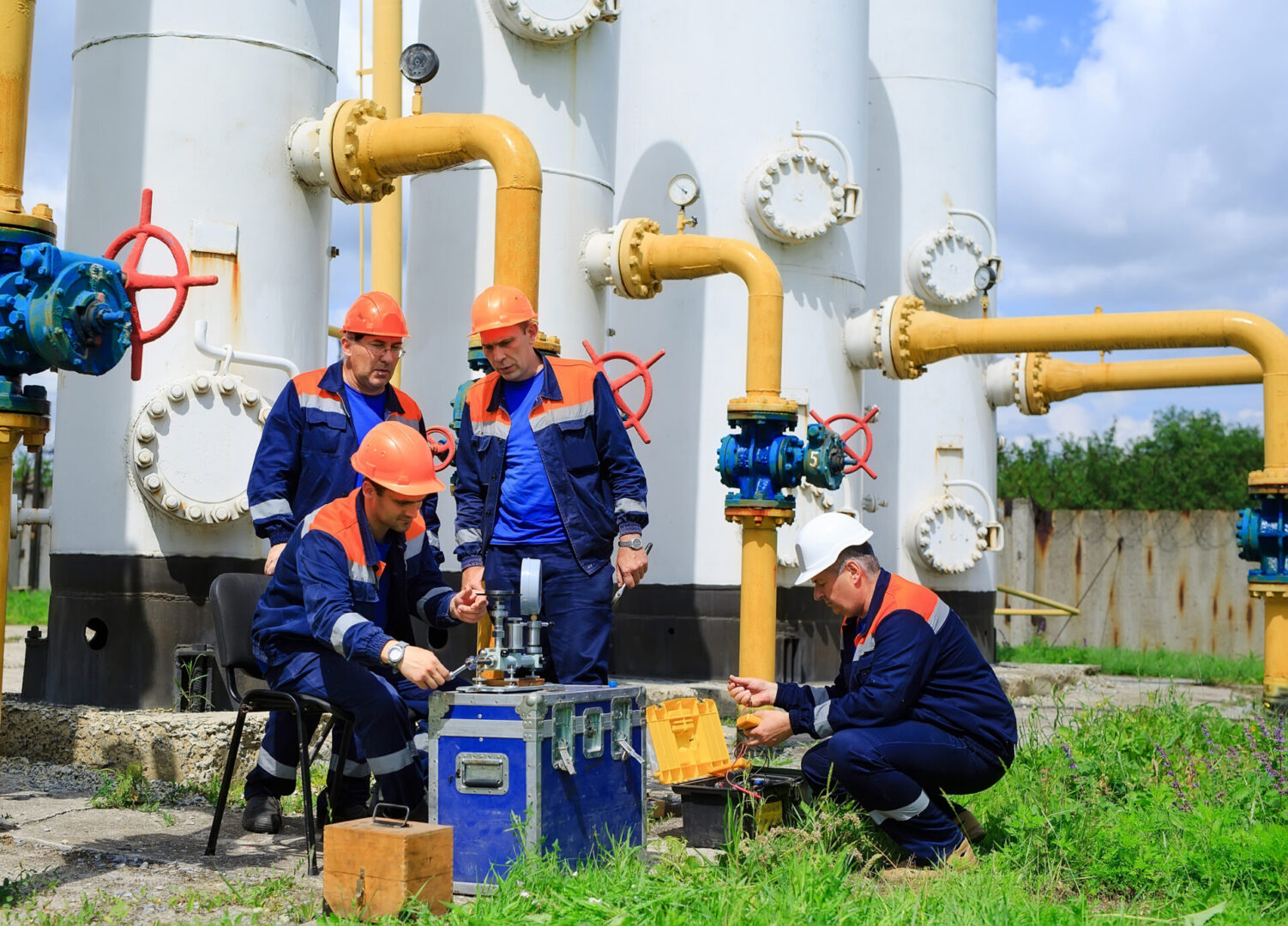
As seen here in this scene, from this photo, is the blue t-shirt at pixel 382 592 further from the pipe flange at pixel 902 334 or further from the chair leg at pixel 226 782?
the pipe flange at pixel 902 334

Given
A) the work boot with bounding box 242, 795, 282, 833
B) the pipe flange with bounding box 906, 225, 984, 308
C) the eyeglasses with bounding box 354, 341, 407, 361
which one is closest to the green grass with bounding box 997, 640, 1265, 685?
the pipe flange with bounding box 906, 225, 984, 308

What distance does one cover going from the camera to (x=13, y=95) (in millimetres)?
4188

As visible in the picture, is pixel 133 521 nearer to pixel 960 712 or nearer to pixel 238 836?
pixel 238 836

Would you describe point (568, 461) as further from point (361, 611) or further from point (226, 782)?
point (226, 782)

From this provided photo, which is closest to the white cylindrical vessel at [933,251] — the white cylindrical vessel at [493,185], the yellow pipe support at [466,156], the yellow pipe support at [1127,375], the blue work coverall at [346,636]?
the yellow pipe support at [1127,375]

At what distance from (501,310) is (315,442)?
811mm

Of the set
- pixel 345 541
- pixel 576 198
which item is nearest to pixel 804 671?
pixel 576 198

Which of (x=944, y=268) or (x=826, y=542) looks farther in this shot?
(x=944, y=268)

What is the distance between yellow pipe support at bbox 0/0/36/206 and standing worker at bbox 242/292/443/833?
3.80 feet

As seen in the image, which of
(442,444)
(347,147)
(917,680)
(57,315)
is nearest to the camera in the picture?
(57,315)

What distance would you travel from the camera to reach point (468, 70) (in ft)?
25.8

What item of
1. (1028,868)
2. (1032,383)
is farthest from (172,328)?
(1032,383)

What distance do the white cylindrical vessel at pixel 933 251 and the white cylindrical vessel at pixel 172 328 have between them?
20.2 ft

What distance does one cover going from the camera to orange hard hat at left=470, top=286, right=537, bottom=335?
4.84 metres
